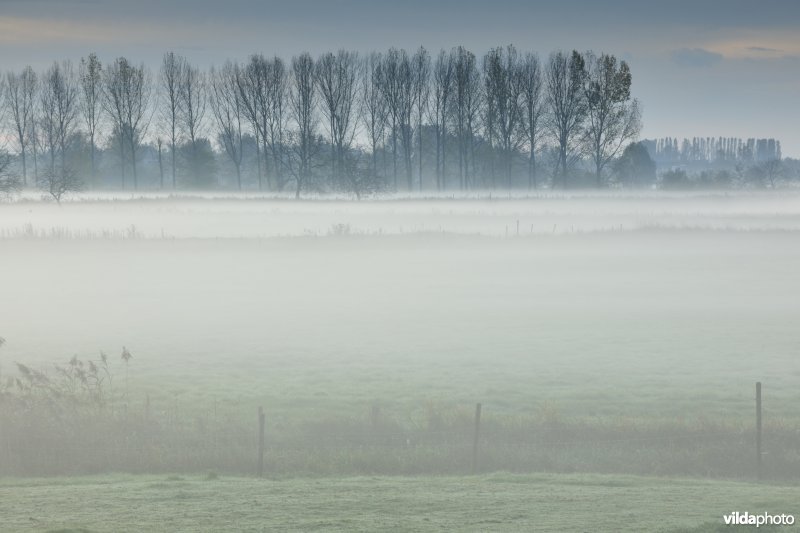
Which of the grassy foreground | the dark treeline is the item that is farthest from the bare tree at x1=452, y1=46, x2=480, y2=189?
the grassy foreground

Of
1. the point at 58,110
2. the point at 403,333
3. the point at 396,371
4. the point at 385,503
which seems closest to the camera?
the point at 385,503

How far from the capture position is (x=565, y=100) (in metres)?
101

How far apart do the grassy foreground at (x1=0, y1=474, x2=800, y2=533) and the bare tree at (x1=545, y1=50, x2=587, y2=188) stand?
8424 centimetres

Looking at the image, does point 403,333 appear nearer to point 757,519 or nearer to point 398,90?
point 757,519

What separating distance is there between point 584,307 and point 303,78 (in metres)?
56.7

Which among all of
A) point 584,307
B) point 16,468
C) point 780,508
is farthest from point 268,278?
point 780,508

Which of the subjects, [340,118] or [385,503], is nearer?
[385,503]

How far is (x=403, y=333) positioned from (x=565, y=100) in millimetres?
66318

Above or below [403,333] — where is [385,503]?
above

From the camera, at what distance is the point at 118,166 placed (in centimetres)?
10706

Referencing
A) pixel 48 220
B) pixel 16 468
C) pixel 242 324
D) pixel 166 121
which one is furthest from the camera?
pixel 166 121

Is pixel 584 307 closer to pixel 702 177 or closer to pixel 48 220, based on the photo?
pixel 48 220

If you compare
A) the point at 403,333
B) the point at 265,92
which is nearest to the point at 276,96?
the point at 265,92

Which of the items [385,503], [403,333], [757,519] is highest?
[757,519]
